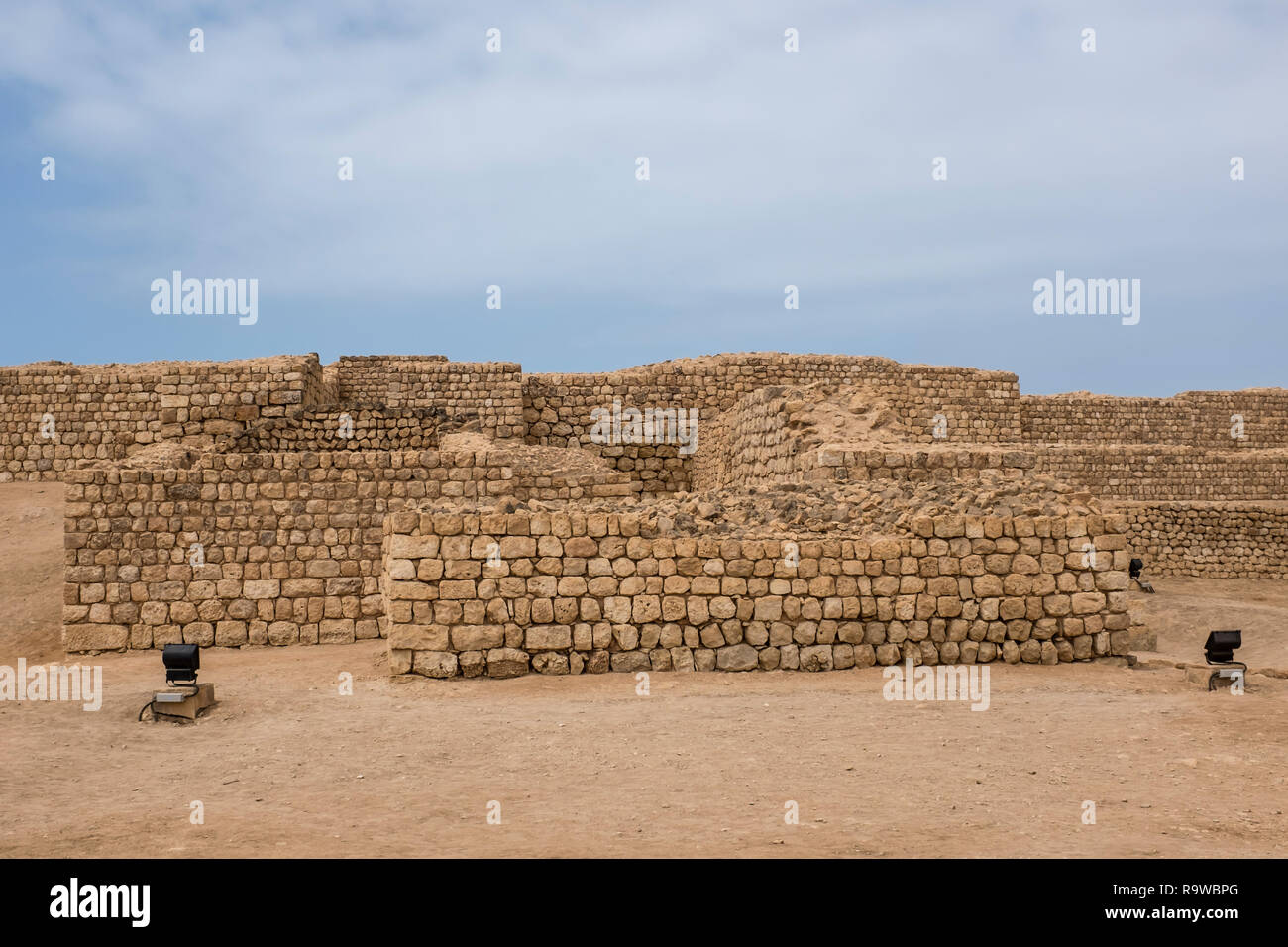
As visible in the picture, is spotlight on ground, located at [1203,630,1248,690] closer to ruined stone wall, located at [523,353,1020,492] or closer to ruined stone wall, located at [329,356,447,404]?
ruined stone wall, located at [523,353,1020,492]

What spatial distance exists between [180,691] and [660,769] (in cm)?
409

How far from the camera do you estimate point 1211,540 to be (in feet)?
74.6

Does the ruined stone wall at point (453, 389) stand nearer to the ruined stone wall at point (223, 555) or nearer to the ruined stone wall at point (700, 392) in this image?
the ruined stone wall at point (700, 392)

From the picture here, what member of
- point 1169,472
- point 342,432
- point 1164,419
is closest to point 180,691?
point 342,432

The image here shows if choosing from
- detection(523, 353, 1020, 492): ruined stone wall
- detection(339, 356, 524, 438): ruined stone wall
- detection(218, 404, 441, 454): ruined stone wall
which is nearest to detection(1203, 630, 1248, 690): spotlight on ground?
detection(523, 353, 1020, 492): ruined stone wall

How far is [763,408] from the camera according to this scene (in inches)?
596

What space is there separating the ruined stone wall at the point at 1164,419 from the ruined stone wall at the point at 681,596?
18.6 meters

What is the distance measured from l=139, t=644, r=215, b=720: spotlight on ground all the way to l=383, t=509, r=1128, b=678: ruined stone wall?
1681mm

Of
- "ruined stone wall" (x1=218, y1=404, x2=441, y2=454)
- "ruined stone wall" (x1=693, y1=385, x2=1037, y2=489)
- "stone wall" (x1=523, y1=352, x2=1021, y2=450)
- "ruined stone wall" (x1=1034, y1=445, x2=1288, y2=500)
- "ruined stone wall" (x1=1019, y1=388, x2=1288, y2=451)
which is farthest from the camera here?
"ruined stone wall" (x1=1019, y1=388, x2=1288, y2=451)

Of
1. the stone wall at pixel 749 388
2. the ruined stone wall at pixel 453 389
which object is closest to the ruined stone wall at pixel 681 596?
the stone wall at pixel 749 388

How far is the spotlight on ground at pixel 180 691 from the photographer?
25.3ft

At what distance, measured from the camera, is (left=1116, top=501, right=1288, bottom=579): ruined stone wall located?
2250cm
